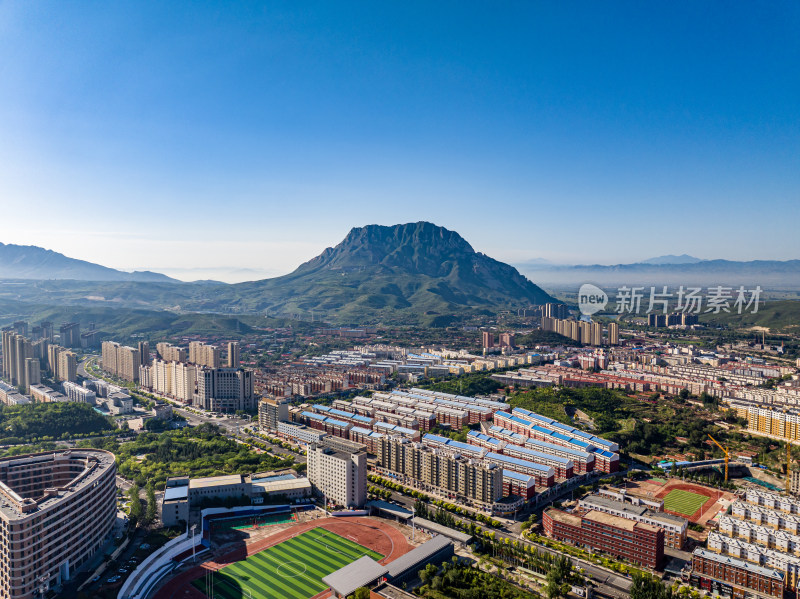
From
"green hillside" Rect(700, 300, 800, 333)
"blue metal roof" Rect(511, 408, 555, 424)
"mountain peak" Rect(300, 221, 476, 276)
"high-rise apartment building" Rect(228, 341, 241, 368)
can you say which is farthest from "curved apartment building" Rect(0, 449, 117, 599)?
"mountain peak" Rect(300, 221, 476, 276)

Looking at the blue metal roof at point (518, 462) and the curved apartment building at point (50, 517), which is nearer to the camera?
the curved apartment building at point (50, 517)

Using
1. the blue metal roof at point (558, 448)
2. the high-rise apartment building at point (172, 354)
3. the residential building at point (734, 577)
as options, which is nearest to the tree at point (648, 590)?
the residential building at point (734, 577)

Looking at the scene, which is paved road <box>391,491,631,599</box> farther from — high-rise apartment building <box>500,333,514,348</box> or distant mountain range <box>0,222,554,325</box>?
distant mountain range <box>0,222,554,325</box>

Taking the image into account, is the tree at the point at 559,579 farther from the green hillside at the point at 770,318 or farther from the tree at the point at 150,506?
the green hillside at the point at 770,318

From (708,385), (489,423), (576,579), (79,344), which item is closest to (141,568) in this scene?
(576,579)

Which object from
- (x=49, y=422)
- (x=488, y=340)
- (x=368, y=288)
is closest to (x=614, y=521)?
(x=49, y=422)

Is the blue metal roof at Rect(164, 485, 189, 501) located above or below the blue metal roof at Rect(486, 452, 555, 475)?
above

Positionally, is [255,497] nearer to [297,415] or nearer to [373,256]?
[297,415]
